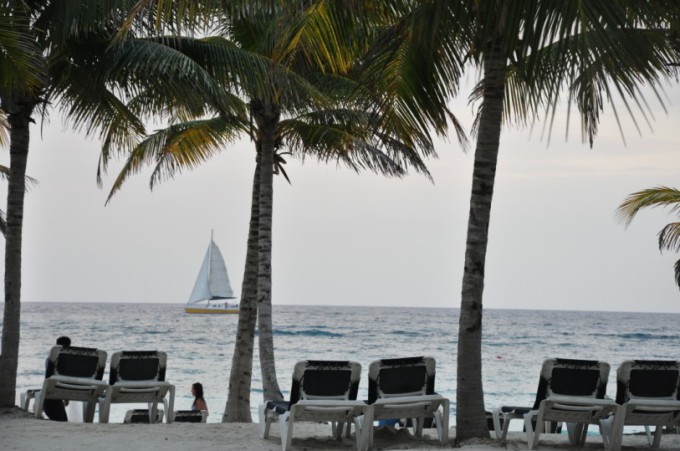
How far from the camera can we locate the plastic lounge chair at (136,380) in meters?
11.2

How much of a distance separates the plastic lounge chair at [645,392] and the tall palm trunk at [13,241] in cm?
741

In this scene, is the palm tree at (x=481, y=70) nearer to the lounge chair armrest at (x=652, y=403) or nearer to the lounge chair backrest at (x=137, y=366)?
the lounge chair armrest at (x=652, y=403)

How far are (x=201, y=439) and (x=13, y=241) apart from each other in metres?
4.47

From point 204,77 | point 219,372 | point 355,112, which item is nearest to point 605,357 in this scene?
point 219,372

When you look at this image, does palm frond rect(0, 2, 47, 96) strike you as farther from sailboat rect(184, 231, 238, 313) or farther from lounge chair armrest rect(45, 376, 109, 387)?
sailboat rect(184, 231, 238, 313)

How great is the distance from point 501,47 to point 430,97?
39.7 inches

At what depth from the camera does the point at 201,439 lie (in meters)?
9.50

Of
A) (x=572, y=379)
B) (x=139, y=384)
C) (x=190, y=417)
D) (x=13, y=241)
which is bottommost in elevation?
(x=190, y=417)

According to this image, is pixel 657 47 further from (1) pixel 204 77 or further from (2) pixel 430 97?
(1) pixel 204 77

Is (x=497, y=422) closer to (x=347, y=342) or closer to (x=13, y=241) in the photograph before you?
(x=13, y=241)

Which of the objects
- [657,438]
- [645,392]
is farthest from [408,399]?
[657,438]

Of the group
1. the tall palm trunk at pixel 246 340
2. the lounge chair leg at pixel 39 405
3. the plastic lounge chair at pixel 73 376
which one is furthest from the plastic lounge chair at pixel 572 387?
the tall palm trunk at pixel 246 340

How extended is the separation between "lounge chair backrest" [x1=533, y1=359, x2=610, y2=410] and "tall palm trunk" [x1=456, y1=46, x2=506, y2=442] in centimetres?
62

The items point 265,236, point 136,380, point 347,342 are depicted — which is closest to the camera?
point 136,380
